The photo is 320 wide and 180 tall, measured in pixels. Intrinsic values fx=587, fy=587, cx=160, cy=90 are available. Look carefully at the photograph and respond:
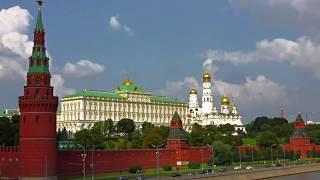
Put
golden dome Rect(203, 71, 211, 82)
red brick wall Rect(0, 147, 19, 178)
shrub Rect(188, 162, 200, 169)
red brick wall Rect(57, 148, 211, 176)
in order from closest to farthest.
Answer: red brick wall Rect(0, 147, 19, 178) < red brick wall Rect(57, 148, 211, 176) < shrub Rect(188, 162, 200, 169) < golden dome Rect(203, 71, 211, 82)

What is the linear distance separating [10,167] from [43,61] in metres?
12.0

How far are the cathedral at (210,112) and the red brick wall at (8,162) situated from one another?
12908cm

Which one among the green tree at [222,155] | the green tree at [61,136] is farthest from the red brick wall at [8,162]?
the green tree at [61,136]

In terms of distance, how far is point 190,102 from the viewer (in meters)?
200

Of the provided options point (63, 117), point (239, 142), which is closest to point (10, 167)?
point (239, 142)

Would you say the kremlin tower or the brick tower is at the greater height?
the kremlin tower

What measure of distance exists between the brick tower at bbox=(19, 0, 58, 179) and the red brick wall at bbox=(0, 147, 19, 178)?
2260 millimetres

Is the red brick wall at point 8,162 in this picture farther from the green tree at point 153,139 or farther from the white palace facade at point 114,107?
the white palace facade at point 114,107

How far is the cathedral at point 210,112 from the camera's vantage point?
18988 cm

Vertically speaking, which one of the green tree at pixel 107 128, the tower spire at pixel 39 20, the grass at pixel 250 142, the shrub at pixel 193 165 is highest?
the tower spire at pixel 39 20

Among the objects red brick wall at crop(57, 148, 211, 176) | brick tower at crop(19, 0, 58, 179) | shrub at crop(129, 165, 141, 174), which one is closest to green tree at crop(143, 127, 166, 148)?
red brick wall at crop(57, 148, 211, 176)

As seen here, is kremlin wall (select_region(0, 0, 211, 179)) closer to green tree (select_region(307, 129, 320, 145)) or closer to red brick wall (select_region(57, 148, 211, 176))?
red brick wall (select_region(57, 148, 211, 176))

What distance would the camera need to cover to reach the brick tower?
60.0 meters

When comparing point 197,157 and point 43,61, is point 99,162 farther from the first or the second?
point 197,157
